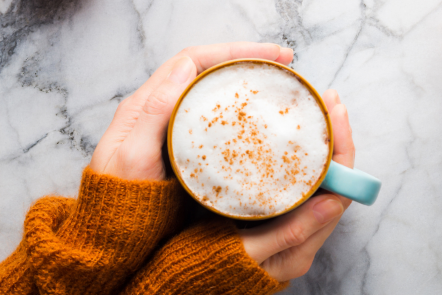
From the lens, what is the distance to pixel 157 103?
619 mm

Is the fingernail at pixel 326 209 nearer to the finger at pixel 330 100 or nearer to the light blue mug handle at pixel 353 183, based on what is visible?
the light blue mug handle at pixel 353 183

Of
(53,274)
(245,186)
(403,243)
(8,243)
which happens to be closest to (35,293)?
(53,274)

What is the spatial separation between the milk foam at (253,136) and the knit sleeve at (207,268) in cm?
14

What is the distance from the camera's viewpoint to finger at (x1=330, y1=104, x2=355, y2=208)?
69cm

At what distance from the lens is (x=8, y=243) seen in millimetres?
871

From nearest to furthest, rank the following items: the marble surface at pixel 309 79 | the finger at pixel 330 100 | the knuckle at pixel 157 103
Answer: the knuckle at pixel 157 103
the finger at pixel 330 100
the marble surface at pixel 309 79

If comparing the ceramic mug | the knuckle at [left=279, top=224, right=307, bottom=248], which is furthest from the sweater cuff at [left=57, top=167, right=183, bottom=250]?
the knuckle at [left=279, top=224, right=307, bottom=248]

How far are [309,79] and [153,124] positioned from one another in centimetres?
44

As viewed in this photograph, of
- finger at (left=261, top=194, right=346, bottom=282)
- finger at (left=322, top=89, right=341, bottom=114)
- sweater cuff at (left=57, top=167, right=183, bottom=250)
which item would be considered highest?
finger at (left=322, top=89, right=341, bottom=114)

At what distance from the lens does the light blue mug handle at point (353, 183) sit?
1.69ft

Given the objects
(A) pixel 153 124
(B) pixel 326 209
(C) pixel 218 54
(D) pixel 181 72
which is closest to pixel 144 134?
(A) pixel 153 124

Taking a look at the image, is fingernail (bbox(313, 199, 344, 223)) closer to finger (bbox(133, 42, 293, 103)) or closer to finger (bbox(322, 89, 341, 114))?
finger (bbox(322, 89, 341, 114))

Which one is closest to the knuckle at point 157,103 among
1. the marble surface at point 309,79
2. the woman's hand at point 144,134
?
the woman's hand at point 144,134

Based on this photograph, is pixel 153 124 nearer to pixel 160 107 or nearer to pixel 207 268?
pixel 160 107
